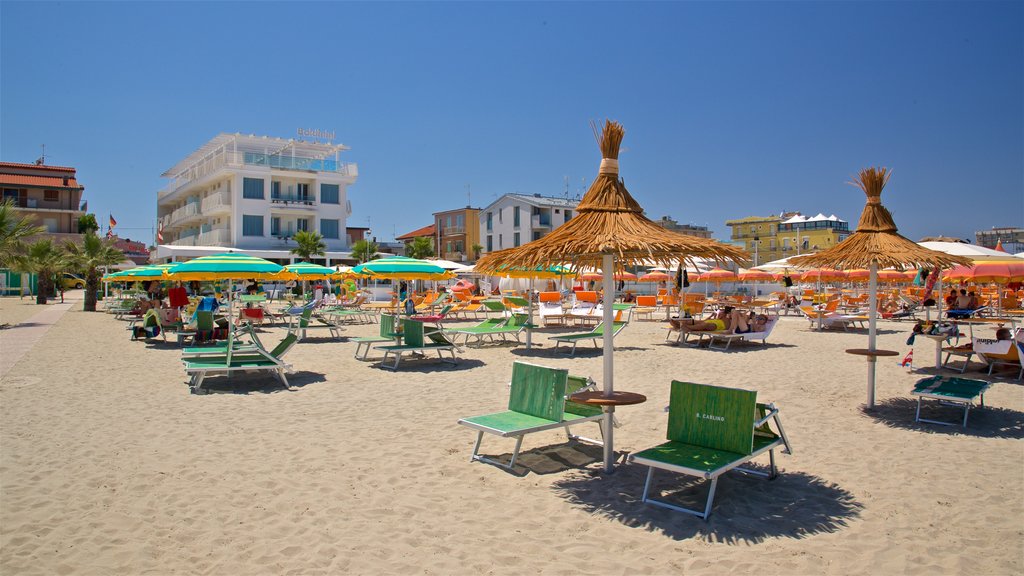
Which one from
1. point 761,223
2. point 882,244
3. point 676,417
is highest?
point 761,223

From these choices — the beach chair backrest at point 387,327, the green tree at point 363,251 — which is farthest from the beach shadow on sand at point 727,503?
the green tree at point 363,251

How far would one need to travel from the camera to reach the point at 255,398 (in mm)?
8438

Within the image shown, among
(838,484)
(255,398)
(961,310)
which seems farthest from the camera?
(961,310)

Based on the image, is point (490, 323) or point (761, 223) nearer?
point (490, 323)

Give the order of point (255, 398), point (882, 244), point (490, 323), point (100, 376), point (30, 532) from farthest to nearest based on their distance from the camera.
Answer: point (490, 323) → point (100, 376) → point (255, 398) → point (882, 244) → point (30, 532)

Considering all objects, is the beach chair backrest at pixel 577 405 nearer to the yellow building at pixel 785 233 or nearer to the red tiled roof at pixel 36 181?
the red tiled roof at pixel 36 181

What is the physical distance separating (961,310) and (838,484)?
1380 cm

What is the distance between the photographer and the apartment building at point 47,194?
2112 inches

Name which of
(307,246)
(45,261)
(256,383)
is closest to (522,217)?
(307,246)

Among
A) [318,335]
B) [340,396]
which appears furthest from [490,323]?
[340,396]

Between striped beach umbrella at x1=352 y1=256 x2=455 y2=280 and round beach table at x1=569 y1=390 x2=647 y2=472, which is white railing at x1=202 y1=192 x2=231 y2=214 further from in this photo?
round beach table at x1=569 y1=390 x2=647 y2=472

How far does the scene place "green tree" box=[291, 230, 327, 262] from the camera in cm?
4153

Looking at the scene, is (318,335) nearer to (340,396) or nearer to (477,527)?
(340,396)

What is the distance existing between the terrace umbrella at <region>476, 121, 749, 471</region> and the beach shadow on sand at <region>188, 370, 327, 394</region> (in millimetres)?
4896
